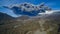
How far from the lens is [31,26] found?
14.2ft

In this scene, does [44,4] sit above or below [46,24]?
above

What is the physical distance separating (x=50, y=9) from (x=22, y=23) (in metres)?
0.79

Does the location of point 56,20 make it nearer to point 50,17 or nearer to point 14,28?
point 50,17

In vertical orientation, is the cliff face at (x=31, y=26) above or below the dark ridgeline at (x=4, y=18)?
below

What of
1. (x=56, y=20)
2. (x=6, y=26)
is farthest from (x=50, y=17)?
(x=6, y=26)

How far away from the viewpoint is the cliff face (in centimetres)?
432

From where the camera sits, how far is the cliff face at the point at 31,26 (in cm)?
432

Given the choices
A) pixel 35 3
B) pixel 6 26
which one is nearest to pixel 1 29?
pixel 6 26

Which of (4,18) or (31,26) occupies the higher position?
(4,18)

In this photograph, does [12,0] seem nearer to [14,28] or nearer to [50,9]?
[14,28]

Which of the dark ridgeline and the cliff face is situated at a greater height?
the dark ridgeline

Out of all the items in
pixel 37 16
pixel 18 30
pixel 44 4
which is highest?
pixel 44 4

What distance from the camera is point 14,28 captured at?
14.4 ft

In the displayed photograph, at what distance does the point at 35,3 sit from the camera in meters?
4.35
